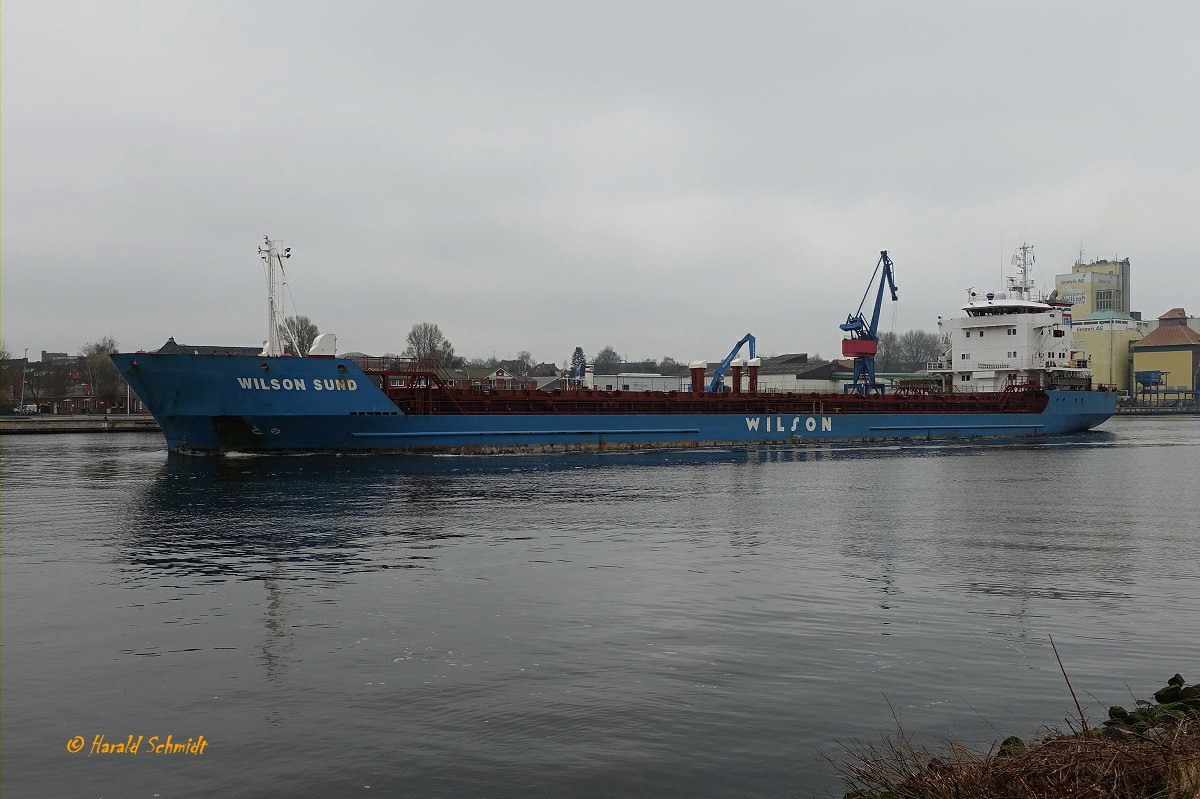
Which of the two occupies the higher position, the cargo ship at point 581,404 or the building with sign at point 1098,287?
the building with sign at point 1098,287

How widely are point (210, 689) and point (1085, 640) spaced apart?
9.56 m

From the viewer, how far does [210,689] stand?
8.39 metres

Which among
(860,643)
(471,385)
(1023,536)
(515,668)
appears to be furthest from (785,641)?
(471,385)

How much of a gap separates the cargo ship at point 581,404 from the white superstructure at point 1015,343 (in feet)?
0.29

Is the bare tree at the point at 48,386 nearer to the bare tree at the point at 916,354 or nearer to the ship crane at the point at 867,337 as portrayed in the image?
the ship crane at the point at 867,337

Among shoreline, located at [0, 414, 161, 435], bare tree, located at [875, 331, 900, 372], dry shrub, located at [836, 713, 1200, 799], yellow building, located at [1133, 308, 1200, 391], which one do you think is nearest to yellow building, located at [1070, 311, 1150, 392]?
yellow building, located at [1133, 308, 1200, 391]

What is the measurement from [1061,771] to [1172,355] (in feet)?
471

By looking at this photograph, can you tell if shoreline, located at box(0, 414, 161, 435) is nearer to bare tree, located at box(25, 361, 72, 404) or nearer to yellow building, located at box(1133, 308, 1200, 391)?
bare tree, located at box(25, 361, 72, 404)

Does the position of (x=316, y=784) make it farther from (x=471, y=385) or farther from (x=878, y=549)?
(x=471, y=385)

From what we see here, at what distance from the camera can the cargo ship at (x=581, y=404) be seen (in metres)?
31.4

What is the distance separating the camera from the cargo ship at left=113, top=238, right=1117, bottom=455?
103ft

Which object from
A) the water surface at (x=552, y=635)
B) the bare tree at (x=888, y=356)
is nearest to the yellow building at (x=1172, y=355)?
the bare tree at (x=888, y=356)

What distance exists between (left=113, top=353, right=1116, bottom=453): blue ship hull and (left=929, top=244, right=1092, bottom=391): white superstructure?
23.7 meters

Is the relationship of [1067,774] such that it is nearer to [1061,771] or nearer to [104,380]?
[1061,771]
